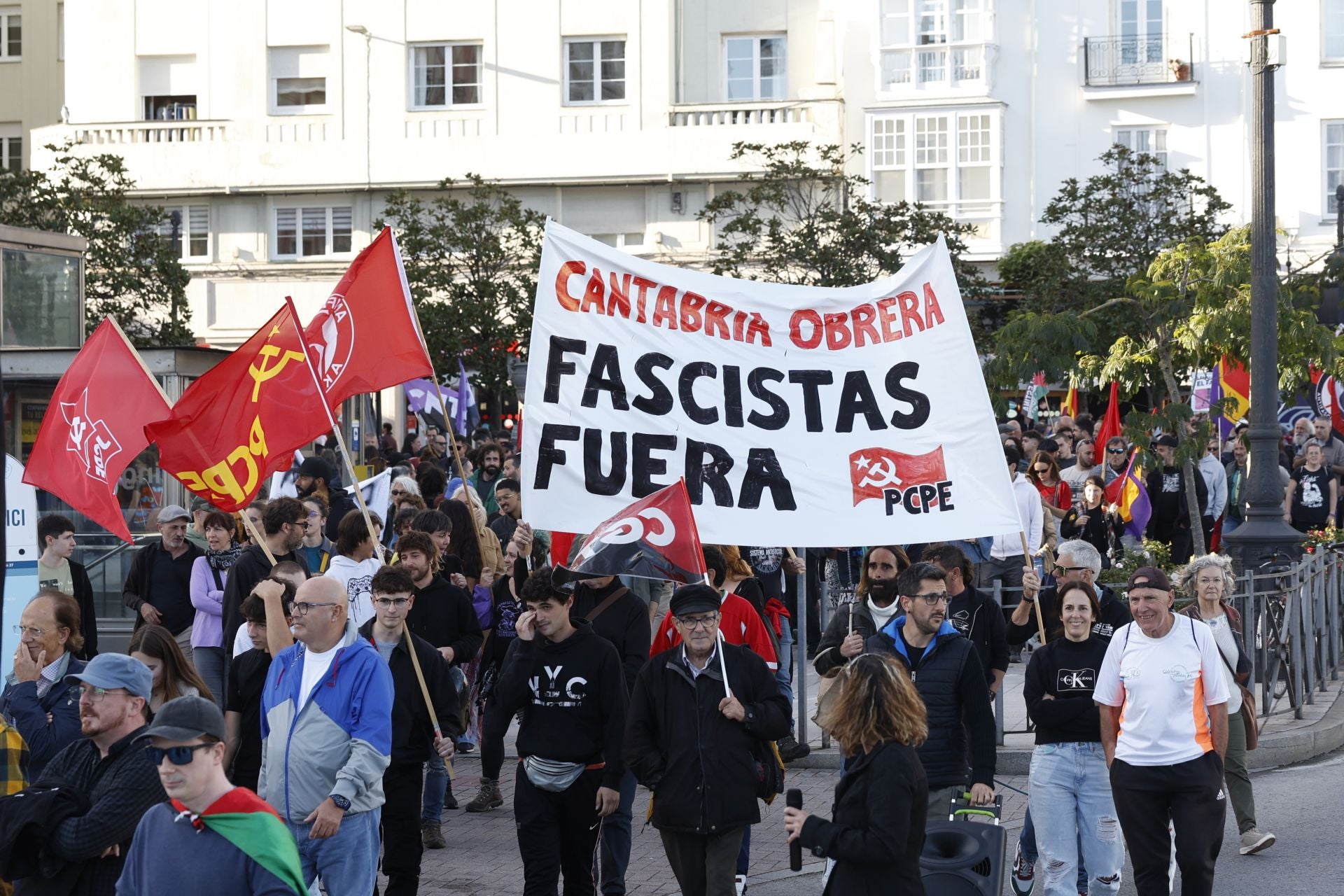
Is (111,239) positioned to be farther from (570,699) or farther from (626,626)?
(570,699)

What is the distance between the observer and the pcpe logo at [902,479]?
8.18 m

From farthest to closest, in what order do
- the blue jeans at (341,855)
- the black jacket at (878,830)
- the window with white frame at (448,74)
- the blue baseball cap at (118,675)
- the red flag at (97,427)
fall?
1. the window with white frame at (448,74)
2. the red flag at (97,427)
3. the blue jeans at (341,855)
4. the black jacket at (878,830)
5. the blue baseball cap at (118,675)

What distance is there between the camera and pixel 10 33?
44.0 meters

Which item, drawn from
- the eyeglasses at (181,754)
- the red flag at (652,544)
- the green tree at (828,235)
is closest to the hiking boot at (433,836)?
the red flag at (652,544)

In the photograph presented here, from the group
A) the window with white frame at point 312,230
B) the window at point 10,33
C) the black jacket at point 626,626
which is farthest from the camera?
the window at point 10,33

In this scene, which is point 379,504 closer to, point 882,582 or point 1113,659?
point 882,582

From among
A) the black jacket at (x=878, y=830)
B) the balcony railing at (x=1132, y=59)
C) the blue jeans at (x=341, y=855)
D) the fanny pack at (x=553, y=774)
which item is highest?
the balcony railing at (x=1132, y=59)

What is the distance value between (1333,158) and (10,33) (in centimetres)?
3224

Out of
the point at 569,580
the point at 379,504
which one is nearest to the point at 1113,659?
the point at 569,580

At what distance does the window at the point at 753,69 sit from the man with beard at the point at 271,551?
98.3 ft

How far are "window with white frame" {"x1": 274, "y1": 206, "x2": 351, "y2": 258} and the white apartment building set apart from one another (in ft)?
0.18

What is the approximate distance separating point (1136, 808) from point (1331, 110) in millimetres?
32717

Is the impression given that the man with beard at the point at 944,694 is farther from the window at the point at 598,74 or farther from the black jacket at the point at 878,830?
the window at the point at 598,74

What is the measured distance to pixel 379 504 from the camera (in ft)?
46.6
